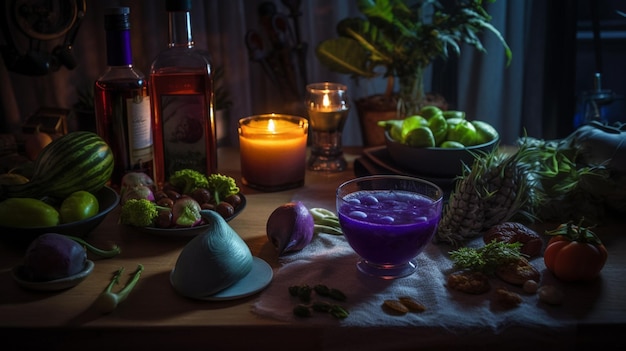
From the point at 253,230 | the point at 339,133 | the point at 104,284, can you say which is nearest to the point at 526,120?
the point at 339,133

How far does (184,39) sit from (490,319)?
722 millimetres

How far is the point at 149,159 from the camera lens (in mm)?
1232

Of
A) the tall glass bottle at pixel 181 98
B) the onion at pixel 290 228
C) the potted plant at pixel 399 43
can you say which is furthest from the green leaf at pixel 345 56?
the onion at pixel 290 228

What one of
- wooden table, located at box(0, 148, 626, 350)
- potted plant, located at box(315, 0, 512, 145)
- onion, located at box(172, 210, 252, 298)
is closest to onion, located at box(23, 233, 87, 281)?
wooden table, located at box(0, 148, 626, 350)

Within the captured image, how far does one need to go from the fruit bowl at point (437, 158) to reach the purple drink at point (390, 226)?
0.74 ft

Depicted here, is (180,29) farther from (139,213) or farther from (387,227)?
(387,227)

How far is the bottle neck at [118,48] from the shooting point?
1132 mm

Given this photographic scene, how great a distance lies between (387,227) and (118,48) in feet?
1.90

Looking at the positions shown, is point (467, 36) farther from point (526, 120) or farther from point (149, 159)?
point (149, 159)

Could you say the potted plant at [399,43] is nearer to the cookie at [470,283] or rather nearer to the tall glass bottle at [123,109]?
the tall glass bottle at [123,109]

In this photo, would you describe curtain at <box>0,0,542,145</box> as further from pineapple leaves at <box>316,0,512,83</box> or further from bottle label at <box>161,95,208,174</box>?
bottle label at <box>161,95,208,174</box>

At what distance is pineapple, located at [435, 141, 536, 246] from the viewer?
99cm

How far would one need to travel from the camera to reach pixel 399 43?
1471 millimetres

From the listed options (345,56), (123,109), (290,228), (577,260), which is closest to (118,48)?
(123,109)
